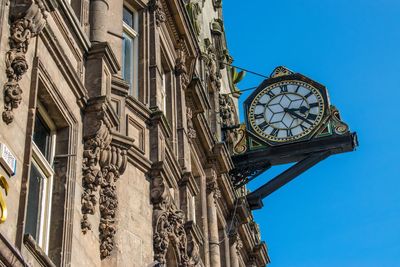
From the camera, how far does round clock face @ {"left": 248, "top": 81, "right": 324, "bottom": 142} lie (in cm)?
3416

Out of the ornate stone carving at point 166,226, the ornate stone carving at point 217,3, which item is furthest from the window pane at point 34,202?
the ornate stone carving at point 217,3

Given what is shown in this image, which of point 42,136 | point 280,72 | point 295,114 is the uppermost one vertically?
point 280,72

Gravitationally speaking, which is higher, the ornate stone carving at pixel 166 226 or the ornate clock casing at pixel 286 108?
the ornate clock casing at pixel 286 108

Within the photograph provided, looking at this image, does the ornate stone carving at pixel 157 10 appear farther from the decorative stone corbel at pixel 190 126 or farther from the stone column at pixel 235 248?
the stone column at pixel 235 248

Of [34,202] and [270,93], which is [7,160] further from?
[270,93]

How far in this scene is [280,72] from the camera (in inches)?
1412

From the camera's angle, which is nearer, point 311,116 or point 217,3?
point 311,116

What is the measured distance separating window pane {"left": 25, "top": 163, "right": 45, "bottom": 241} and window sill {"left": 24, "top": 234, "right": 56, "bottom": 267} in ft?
2.15

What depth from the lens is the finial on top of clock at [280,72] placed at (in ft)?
117

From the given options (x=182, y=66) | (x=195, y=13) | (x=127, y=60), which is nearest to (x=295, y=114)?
(x=195, y=13)

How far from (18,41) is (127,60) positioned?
815cm

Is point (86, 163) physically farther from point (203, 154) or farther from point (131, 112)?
point (203, 154)

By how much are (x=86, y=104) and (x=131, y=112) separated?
126 inches

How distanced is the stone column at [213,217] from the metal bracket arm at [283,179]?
558 cm
